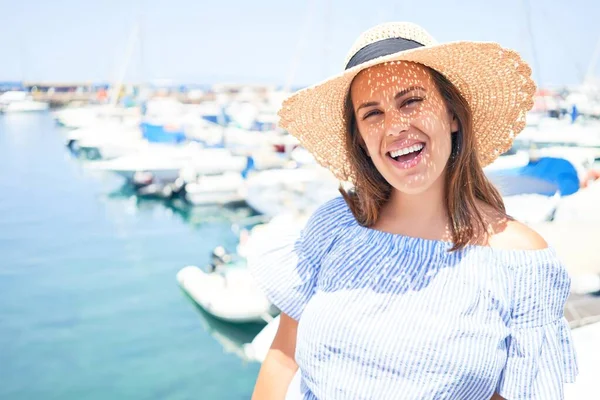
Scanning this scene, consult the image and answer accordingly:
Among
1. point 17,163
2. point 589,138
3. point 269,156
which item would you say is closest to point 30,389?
point 269,156

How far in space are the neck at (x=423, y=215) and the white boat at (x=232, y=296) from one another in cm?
525

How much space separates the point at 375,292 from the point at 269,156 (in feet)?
50.3

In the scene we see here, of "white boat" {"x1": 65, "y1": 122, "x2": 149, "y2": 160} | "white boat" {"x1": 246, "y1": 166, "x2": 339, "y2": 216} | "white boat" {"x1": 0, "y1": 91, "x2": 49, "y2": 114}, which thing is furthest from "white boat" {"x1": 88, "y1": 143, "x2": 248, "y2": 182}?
"white boat" {"x1": 0, "y1": 91, "x2": 49, "y2": 114}

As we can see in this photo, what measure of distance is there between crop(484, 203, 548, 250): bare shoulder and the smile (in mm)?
215

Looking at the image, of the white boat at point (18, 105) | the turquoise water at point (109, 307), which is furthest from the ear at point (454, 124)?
the white boat at point (18, 105)

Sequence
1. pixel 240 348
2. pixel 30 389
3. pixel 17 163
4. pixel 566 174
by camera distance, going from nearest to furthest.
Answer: pixel 30 389, pixel 240 348, pixel 566 174, pixel 17 163

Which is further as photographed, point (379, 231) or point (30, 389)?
point (30, 389)

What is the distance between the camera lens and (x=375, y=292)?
1.18 metres

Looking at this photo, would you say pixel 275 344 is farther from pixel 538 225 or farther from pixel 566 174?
pixel 566 174

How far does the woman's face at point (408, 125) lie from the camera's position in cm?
115

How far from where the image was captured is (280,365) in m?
1.42

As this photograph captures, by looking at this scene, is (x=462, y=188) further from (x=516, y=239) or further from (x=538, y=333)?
(x=538, y=333)

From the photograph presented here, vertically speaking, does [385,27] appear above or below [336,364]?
above

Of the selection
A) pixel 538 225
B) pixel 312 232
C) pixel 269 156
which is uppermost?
pixel 312 232
